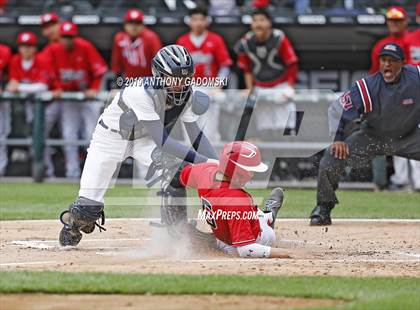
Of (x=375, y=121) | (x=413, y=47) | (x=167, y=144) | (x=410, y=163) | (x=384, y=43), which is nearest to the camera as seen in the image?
(x=167, y=144)

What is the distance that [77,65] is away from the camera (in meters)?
15.3

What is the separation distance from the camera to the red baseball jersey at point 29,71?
15430 mm

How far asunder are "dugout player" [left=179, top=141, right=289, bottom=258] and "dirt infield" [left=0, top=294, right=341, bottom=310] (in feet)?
5.40

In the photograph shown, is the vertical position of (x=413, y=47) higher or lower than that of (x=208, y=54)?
higher

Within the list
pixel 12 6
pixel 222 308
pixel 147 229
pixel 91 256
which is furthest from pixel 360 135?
pixel 12 6

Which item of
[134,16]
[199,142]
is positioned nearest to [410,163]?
[134,16]

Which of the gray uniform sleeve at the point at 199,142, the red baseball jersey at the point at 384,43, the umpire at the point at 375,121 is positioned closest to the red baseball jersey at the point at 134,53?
the red baseball jersey at the point at 384,43

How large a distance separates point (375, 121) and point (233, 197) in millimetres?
3541

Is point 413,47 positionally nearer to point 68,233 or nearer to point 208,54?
point 208,54

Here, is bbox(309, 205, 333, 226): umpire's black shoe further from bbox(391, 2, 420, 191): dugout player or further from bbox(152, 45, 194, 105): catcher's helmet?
bbox(391, 2, 420, 191): dugout player

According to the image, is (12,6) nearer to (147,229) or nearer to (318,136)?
(318,136)

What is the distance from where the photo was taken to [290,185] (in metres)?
14.4

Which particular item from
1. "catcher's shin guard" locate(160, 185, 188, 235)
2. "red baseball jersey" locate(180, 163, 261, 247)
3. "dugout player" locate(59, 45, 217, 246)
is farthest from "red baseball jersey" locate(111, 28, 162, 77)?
"red baseball jersey" locate(180, 163, 261, 247)

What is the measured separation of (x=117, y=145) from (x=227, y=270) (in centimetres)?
179
